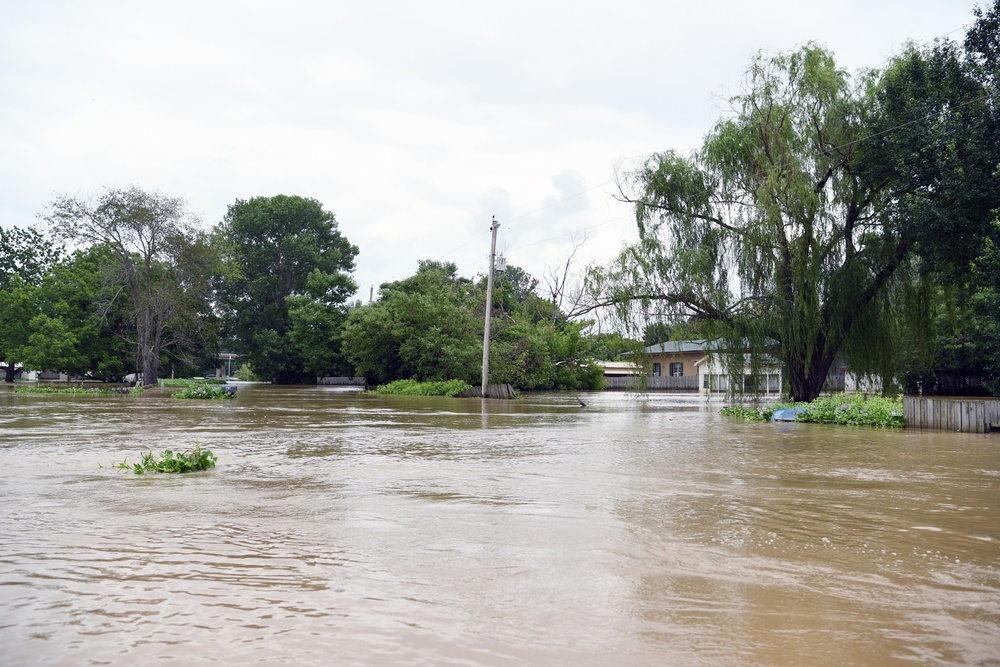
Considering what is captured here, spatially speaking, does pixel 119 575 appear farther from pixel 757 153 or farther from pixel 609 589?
pixel 757 153

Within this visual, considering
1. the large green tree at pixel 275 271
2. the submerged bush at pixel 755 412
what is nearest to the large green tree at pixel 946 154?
the submerged bush at pixel 755 412

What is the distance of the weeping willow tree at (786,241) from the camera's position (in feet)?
71.6

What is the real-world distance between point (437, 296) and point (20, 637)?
43.1 metres

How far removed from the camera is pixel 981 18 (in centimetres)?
2009

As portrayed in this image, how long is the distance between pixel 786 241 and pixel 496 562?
19.5 metres

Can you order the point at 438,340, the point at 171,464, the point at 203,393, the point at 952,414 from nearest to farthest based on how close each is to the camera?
1. the point at 171,464
2. the point at 952,414
3. the point at 203,393
4. the point at 438,340

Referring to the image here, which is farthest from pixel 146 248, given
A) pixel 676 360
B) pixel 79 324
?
pixel 676 360

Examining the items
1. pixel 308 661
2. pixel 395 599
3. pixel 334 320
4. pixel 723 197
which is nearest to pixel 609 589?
pixel 395 599

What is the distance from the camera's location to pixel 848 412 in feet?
63.2

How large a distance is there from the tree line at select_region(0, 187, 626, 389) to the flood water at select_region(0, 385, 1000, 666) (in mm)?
22827

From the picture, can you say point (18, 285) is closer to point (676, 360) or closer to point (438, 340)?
point (438, 340)

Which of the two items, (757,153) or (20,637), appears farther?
(757,153)

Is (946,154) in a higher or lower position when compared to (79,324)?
higher

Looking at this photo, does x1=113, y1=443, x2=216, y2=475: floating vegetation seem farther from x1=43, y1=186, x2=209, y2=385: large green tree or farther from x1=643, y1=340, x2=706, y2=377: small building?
x1=643, y1=340, x2=706, y2=377: small building
